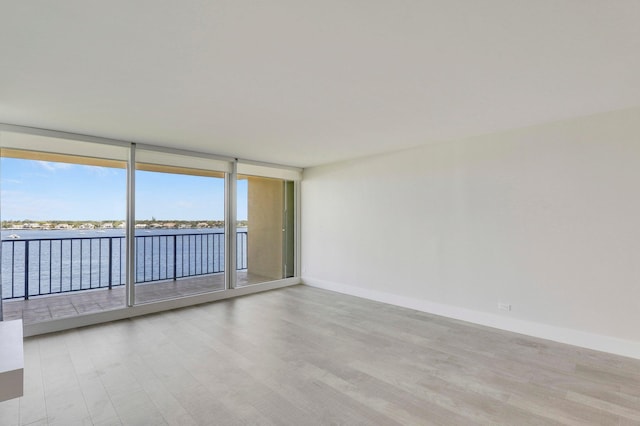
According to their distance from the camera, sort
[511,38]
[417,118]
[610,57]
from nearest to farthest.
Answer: [511,38]
[610,57]
[417,118]

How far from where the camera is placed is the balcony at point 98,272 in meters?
4.70

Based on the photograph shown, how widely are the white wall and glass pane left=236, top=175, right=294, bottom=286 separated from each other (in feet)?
5.38

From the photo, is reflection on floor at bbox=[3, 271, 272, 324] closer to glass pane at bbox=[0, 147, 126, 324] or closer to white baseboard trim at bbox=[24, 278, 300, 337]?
glass pane at bbox=[0, 147, 126, 324]

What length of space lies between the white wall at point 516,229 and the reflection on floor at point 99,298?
9.07ft

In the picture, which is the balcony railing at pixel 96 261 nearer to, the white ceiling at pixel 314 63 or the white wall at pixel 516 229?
the white ceiling at pixel 314 63

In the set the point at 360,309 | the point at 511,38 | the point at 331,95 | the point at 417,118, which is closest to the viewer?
the point at 511,38

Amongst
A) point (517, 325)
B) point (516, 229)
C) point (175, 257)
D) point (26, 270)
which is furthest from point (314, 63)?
point (26, 270)

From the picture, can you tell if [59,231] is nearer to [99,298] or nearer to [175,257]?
[99,298]

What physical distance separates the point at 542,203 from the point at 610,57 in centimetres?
185

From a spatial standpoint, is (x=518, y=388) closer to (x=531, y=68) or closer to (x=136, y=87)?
(x=531, y=68)

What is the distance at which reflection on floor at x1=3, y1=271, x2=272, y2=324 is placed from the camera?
4.27 metres

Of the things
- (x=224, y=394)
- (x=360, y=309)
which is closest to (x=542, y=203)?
(x=360, y=309)

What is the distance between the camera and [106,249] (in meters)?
5.84

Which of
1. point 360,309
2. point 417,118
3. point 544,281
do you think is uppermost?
point 417,118
